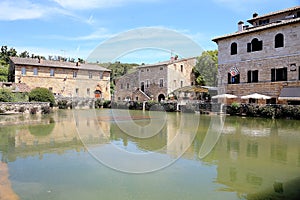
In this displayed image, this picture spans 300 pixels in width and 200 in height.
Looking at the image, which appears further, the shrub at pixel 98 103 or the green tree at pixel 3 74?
the green tree at pixel 3 74

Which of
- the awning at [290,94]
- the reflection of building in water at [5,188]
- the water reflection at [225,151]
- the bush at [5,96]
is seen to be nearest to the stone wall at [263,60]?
the awning at [290,94]

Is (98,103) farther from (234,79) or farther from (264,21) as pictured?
(264,21)

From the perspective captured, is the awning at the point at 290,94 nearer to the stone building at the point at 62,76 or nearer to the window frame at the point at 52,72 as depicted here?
the stone building at the point at 62,76

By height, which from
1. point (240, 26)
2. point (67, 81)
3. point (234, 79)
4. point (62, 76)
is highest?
point (240, 26)

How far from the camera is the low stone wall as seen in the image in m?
22.8

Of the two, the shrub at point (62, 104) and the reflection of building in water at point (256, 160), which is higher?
the shrub at point (62, 104)

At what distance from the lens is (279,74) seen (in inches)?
884

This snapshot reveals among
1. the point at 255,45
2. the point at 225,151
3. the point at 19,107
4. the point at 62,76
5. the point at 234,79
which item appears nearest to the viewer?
the point at 225,151

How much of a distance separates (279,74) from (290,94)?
230cm

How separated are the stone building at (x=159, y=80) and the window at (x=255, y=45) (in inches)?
509

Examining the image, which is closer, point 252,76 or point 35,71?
point 252,76

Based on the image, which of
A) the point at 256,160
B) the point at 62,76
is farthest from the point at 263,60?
the point at 62,76

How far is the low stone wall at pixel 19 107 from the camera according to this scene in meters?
22.8

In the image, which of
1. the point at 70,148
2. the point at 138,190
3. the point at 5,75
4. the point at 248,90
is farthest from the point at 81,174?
the point at 5,75
